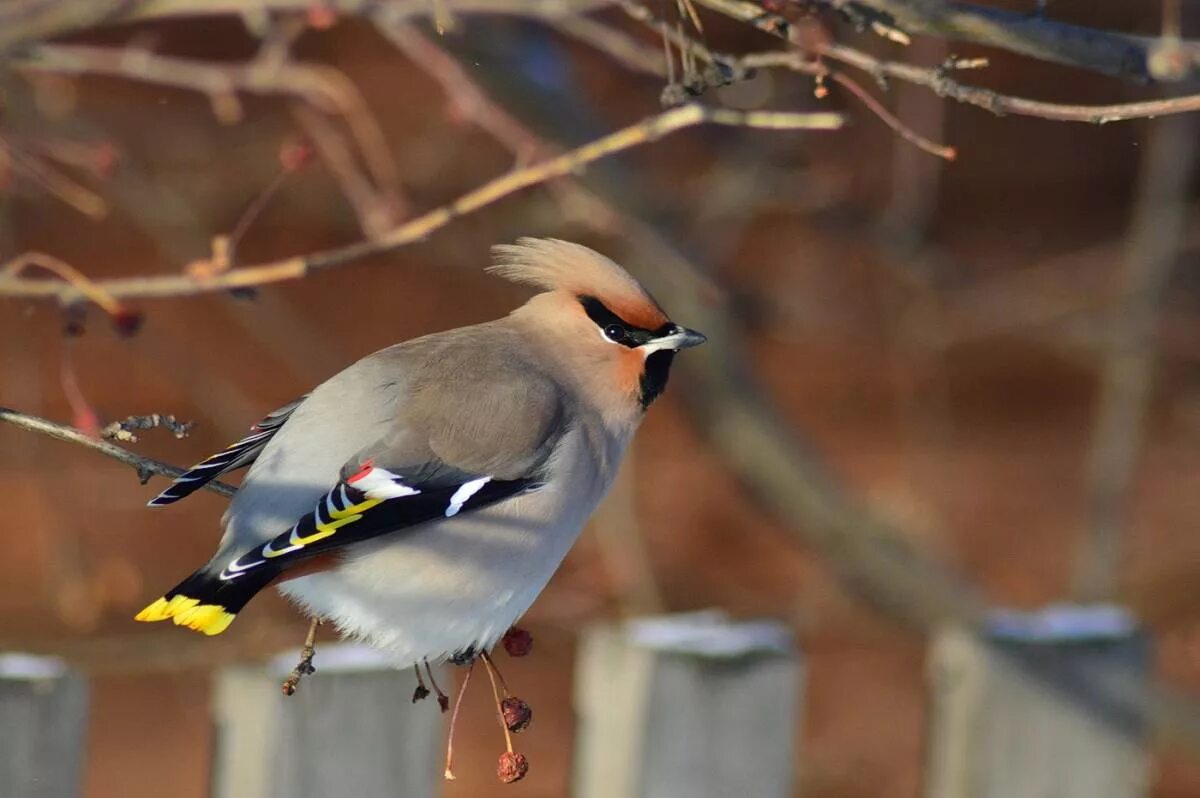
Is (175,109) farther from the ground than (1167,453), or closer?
farther from the ground

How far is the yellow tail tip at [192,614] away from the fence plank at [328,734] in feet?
2.00

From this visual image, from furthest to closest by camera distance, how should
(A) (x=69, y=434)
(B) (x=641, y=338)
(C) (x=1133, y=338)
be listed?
(C) (x=1133, y=338), (B) (x=641, y=338), (A) (x=69, y=434)

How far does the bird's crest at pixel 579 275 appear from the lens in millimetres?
2117

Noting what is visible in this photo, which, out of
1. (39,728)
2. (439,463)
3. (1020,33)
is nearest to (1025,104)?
(1020,33)

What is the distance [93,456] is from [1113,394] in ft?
10.0

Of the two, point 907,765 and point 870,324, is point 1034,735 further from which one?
point 907,765

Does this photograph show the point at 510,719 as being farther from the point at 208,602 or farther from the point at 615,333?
the point at 615,333

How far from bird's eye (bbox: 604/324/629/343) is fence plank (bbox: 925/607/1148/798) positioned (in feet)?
3.25

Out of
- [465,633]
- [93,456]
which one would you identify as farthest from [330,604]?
[93,456]

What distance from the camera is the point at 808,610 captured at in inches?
205

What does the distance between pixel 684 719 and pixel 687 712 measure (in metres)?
0.01

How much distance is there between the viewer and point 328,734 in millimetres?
2447

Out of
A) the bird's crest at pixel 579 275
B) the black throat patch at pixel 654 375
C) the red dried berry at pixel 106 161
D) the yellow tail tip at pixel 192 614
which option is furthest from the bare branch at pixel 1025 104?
the red dried berry at pixel 106 161

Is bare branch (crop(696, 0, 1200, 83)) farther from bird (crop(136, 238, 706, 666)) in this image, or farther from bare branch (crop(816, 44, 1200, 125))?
bird (crop(136, 238, 706, 666))
